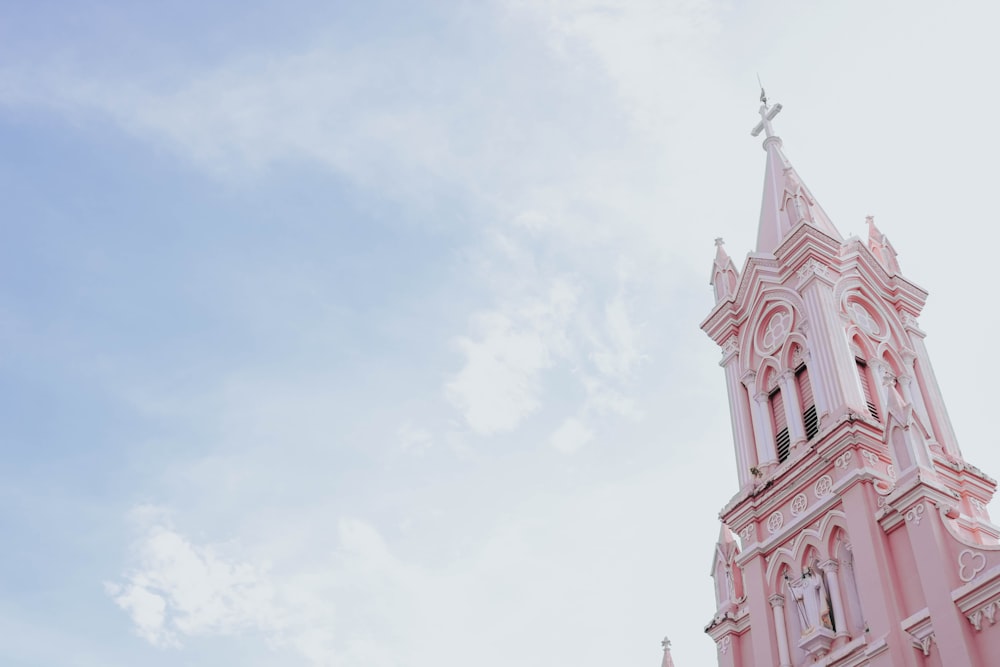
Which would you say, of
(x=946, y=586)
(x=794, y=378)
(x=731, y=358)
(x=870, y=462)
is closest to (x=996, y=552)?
(x=946, y=586)

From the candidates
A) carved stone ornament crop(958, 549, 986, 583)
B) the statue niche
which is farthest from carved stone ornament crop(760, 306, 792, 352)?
carved stone ornament crop(958, 549, 986, 583)

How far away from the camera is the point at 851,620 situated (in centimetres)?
1816

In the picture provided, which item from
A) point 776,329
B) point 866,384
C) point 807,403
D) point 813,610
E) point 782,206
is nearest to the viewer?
point 813,610

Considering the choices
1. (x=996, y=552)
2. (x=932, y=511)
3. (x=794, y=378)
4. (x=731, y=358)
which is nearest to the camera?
(x=996, y=552)

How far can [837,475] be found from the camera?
19.7 m

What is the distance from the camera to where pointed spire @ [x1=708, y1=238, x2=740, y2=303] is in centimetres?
2591

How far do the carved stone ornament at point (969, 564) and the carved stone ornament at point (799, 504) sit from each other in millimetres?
3803

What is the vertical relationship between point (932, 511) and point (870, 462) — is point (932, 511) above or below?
below

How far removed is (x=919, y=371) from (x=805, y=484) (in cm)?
457

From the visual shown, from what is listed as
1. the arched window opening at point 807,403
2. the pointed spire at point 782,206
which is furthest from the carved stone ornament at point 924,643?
the pointed spire at point 782,206

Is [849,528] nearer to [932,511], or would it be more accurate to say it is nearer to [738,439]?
[932,511]

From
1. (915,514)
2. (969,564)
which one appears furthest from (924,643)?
(915,514)

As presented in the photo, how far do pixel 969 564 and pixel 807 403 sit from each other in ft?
19.5

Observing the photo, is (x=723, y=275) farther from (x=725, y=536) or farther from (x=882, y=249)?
(x=725, y=536)
